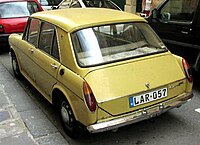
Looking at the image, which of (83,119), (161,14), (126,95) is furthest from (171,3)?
(83,119)

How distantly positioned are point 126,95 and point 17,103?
2.39m

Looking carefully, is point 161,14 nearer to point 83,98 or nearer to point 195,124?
point 195,124

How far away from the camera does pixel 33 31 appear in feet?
16.1

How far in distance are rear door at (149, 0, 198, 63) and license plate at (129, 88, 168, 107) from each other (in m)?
2.00

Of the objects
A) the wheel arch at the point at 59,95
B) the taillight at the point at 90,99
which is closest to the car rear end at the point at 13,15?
the wheel arch at the point at 59,95

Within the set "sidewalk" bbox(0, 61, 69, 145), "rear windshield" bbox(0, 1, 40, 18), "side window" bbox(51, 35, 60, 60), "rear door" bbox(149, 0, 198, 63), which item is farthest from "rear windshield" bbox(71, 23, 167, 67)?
"rear windshield" bbox(0, 1, 40, 18)

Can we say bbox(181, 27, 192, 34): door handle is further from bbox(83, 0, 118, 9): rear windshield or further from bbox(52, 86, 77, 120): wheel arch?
bbox(83, 0, 118, 9): rear windshield

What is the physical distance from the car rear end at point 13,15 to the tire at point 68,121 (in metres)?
5.15

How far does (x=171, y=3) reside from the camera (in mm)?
5688

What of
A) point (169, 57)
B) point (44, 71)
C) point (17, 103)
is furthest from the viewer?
point (17, 103)

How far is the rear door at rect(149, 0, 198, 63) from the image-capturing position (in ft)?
17.0

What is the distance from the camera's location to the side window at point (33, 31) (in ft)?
15.4

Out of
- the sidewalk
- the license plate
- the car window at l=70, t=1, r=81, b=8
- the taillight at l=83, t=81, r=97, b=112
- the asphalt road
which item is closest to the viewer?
the taillight at l=83, t=81, r=97, b=112

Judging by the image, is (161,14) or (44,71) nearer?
(44,71)
